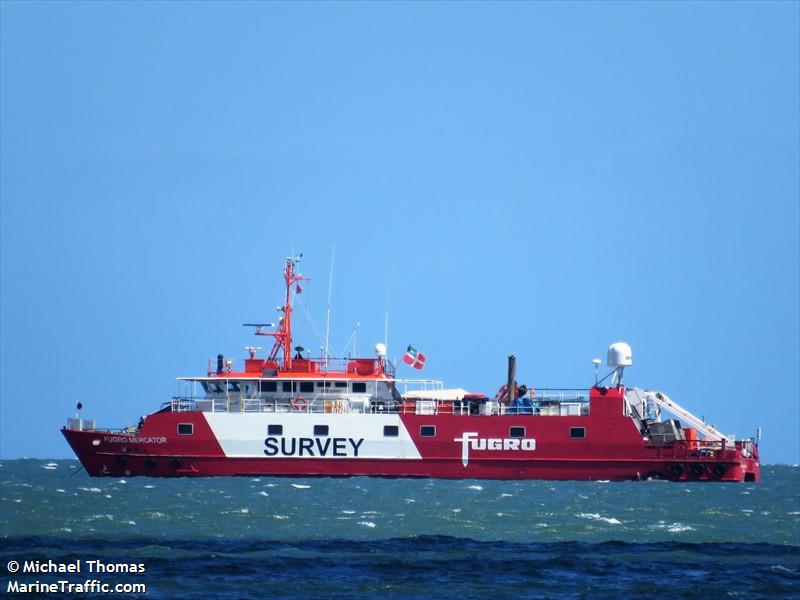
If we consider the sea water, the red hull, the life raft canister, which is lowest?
the sea water

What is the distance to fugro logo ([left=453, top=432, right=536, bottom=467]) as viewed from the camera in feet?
155

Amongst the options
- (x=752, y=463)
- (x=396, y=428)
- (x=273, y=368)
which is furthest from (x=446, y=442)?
(x=752, y=463)

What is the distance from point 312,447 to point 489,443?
19.9 ft

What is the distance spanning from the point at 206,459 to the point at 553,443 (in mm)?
11879

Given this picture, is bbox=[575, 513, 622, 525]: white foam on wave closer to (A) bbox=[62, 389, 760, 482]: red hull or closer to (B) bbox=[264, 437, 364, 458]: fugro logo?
(A) bbox=[62, 389, 760, 482]: red hull

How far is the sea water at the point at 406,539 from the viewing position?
2403 centimetres

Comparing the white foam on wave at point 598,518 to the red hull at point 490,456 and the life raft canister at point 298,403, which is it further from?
the life raft canister at point 298,403

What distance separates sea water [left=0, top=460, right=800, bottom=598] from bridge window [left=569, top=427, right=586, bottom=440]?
203 cm

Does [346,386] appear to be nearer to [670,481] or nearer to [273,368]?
[273,368]

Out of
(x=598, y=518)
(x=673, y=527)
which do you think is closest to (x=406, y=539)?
(x=598, y=518)

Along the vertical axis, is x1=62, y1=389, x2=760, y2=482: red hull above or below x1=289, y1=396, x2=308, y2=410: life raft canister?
below

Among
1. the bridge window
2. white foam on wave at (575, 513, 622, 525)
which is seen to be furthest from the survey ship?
white foam on wave at (575, 513, 622, 525)

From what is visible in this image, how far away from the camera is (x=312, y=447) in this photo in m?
47.2

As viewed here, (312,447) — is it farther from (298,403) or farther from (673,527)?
(673,527)
